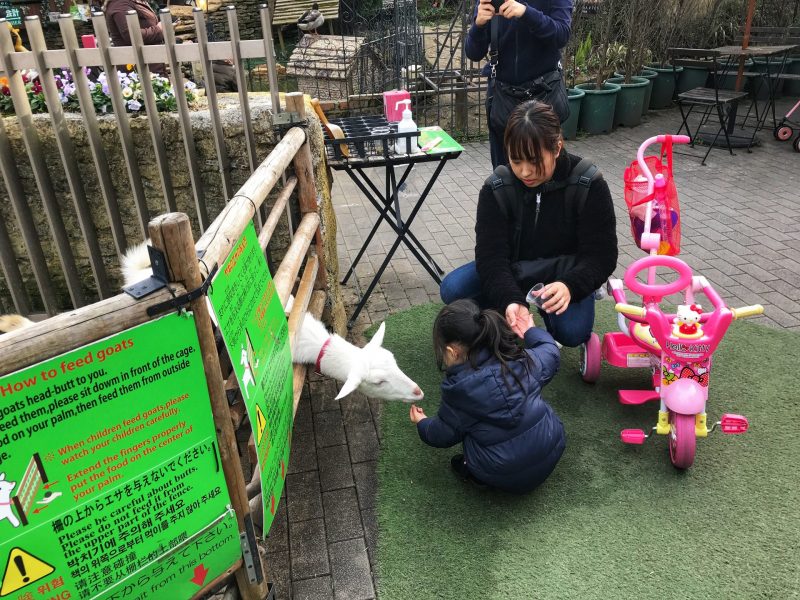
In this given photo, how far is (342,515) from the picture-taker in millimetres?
2982

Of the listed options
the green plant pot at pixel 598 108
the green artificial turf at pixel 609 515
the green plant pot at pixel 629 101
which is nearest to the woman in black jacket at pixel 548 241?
the green artificial turf at pixel 609 515

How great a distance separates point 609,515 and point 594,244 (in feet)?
4.40

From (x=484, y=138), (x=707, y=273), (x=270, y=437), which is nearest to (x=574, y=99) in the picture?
(x=484, y=138)

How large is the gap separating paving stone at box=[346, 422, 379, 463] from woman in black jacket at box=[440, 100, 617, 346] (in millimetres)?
948

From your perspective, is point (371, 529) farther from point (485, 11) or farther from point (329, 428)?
point (485, 11)

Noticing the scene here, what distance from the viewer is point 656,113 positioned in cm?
975

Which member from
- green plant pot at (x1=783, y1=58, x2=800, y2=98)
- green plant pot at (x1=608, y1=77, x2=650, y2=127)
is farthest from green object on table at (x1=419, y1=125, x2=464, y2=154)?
green plant pot at (x1=783, y1=58, x2=800, y2=98)

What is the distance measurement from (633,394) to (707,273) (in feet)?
6.69

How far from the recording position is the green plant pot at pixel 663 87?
967cm

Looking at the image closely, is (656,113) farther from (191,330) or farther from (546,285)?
(191,330)

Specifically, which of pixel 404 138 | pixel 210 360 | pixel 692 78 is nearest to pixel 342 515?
pixel 210 360

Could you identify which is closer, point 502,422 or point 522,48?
point 502,422

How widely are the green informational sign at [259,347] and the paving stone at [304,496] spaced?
0.59m

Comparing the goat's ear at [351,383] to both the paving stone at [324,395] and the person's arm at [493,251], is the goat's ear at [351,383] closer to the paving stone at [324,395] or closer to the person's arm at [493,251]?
the paving stone at [324,395]
